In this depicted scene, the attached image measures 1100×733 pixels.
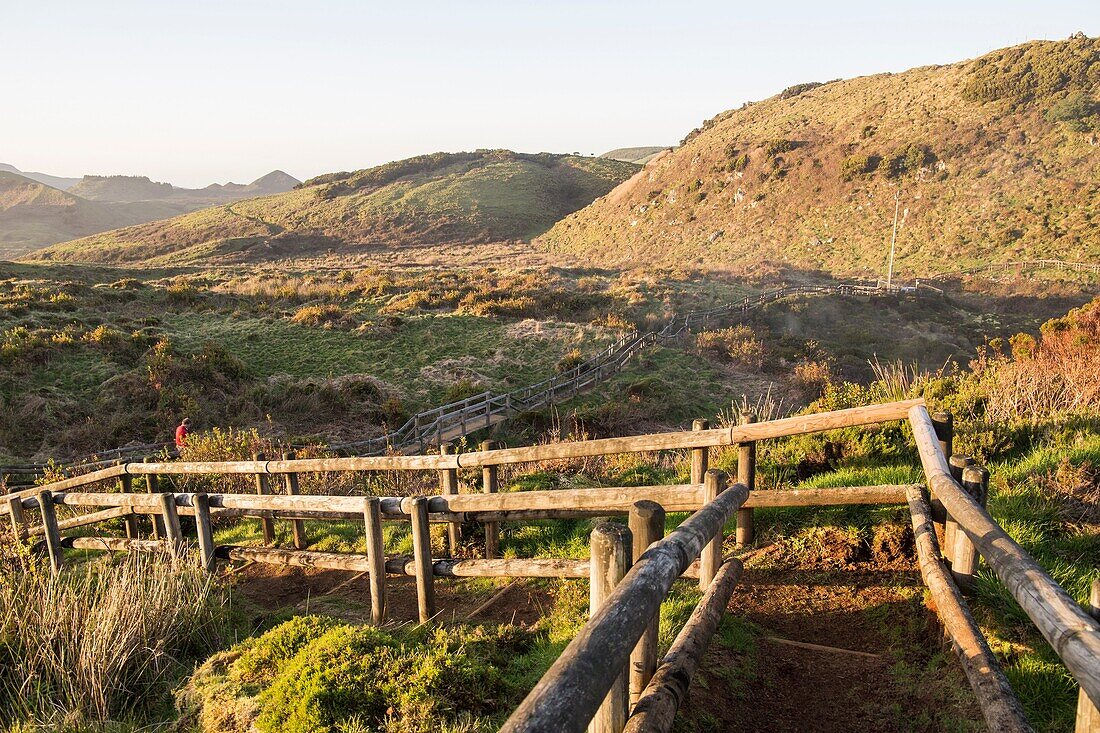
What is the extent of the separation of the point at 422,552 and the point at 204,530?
8.24ft

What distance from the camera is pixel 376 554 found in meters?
5.11

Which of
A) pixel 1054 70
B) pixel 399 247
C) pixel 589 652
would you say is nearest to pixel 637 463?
pixel 589 652

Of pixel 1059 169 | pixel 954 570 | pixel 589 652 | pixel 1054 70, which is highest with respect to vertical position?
pixel 1054 70

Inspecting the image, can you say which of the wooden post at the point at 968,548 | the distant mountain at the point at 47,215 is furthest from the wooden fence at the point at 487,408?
the distant mountain at the point at 47,215

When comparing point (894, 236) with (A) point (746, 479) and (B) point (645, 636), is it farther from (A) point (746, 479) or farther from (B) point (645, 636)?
(B) point (645, 636)

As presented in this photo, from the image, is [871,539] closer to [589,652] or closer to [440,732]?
[440,732]

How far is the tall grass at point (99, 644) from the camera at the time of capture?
421 cm

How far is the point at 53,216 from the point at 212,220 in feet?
212

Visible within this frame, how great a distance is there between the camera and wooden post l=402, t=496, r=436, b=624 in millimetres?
4840

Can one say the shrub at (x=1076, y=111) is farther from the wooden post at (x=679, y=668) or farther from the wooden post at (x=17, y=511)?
the wooden post at (x=17, y=511)

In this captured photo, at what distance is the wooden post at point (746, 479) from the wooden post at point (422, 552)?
2.70 metres

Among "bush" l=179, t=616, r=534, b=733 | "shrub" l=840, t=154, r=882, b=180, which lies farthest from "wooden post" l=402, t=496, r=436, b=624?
"shrub" l=840, t=154, r=882, b=180

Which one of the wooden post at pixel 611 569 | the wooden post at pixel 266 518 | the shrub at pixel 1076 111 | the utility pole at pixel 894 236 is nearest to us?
the wooden post at pixel 611 569

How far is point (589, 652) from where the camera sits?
1.86 metres
